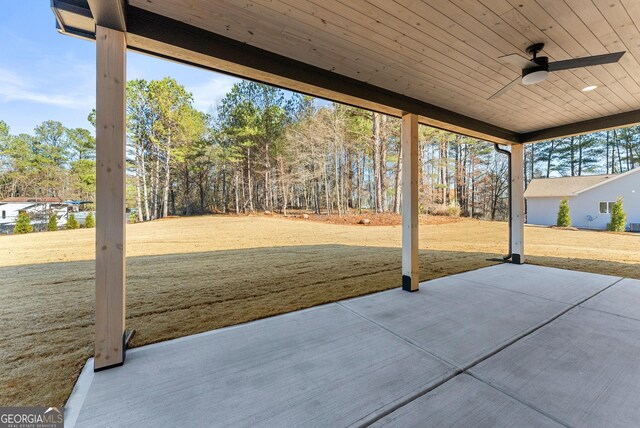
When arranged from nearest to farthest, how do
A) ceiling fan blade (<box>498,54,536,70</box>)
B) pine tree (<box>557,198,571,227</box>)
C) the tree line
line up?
ceiling fan blade (<box>498,54,536,70</box>), pine tree (<box>557,198,571,227</box>), the tree line

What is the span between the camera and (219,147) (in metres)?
18.2

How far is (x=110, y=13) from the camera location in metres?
1.68

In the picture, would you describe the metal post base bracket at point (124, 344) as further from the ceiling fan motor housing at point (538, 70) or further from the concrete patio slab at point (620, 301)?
the concrete patio slab at point (620, 301)

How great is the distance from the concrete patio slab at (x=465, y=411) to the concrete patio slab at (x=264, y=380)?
0.26ft

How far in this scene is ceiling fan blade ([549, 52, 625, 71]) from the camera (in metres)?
2.03

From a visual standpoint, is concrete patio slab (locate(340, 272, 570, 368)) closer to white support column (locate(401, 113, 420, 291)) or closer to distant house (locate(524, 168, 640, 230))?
white support column (locate(401, 113, 420, 291))

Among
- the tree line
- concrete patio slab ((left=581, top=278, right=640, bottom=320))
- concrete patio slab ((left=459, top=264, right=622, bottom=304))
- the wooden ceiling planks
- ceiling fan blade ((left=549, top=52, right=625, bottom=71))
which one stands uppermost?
the tree line

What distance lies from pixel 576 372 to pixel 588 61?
7.91 ft

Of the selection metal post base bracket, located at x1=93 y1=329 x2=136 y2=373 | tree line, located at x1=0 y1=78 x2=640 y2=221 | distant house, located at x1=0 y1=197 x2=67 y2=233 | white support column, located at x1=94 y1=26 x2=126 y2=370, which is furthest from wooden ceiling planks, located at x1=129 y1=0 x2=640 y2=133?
distant house, located at x1=0 y1=197 x2=67 y2=233

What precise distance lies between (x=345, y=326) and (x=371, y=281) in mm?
1645

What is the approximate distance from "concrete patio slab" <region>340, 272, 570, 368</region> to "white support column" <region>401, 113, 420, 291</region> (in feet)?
0.78

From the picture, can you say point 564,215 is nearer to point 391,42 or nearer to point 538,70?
point 538,70

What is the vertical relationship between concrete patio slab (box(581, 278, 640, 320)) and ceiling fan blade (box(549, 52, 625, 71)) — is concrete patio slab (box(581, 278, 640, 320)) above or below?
below

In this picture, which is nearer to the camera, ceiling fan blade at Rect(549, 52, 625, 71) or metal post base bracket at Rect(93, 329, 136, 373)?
metal post base bracket at Rect(93, 329, 136, 373)
